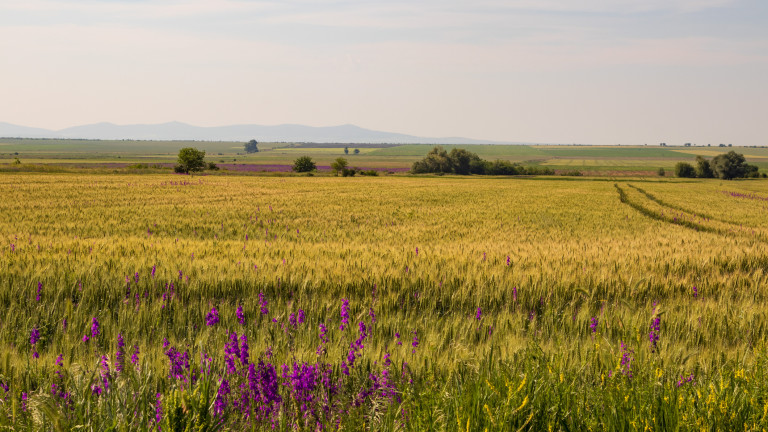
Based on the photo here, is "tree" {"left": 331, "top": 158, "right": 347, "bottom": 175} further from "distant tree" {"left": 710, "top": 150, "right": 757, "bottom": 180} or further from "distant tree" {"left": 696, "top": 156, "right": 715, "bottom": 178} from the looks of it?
"distant tree" {"left": 710, "top": 150, "right": 757, "bottom": 180}

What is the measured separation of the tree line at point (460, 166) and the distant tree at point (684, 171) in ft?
106

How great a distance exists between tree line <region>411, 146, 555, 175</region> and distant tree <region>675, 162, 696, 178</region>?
3221 centimetres

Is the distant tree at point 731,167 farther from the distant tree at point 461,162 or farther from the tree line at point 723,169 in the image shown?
the distant tree at point 461,162

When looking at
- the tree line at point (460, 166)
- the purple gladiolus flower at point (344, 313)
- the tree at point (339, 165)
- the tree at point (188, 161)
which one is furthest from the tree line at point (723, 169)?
the purple gladiolus flower at point (344, 313)

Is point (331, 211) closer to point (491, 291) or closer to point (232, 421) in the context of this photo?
point (491, 291)

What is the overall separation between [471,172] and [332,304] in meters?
123

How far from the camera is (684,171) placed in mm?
118562

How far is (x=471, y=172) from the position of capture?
→ 126m

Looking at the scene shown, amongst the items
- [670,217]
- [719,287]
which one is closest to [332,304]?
[719,287]

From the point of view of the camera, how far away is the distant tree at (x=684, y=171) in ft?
389

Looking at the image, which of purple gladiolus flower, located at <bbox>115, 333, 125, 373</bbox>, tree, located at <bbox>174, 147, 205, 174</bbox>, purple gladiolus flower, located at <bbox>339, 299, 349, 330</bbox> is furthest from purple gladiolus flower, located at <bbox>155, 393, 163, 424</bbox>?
tree, located at <bbox>174, 147, 205, 174</bbox>

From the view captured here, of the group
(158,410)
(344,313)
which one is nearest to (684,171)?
(344,313)

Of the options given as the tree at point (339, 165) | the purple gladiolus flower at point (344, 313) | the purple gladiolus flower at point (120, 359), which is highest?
the tree at point (339, 165)

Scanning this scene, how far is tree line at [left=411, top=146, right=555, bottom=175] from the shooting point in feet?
403
